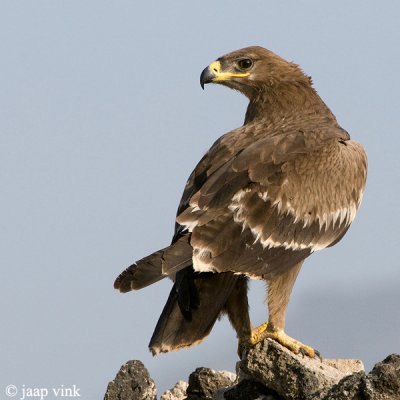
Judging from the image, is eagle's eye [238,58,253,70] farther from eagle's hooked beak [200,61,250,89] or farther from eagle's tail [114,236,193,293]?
eagle's tail [114,236,193,293]

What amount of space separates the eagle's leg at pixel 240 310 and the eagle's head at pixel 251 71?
2805mm

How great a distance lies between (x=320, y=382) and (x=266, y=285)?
119 centimetres

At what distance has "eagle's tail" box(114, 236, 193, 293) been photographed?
959cm

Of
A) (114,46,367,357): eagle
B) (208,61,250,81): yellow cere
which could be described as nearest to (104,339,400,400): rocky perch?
(114,46,367,357): eagle

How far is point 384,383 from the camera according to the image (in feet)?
26.7

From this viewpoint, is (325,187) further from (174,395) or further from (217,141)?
(174,395)

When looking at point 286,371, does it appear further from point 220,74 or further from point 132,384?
point 220,74

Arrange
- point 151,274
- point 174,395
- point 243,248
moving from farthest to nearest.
→ point 174,395
point 243,248
point 151,274

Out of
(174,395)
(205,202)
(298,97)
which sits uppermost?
(298,97)

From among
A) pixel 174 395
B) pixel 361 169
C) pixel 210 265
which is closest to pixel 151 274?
pixel 210 265

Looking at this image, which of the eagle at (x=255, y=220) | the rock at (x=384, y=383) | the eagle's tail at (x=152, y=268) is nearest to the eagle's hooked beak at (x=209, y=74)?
the eagle at (x=255, y=220)

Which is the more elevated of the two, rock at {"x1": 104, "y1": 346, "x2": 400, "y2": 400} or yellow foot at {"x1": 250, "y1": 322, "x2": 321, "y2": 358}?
yellow foot at {"x1": 250, "y1": 322, "x2": 321, "y2": 358}

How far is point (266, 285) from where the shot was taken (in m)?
10.7

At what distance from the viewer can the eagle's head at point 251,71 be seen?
12.7 metres
